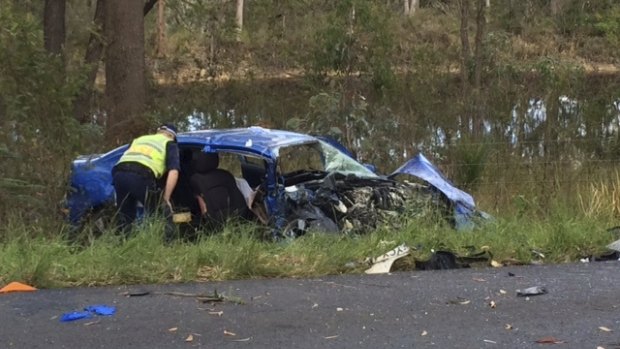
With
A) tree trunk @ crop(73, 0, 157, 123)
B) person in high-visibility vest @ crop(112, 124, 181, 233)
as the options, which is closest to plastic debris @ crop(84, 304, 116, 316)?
person in high-visibility vest @ crop(112, 124, 181, 233)

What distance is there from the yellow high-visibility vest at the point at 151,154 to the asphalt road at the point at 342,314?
2.47m

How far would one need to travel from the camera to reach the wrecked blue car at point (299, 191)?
8.36 m

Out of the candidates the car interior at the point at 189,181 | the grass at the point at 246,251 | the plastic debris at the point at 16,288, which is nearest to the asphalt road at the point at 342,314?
the plastic debris at the point at 16,288

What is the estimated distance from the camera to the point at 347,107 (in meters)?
12.6

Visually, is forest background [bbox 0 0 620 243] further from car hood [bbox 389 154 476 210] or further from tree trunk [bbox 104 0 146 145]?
car hood [bbox 389 154 476 210]

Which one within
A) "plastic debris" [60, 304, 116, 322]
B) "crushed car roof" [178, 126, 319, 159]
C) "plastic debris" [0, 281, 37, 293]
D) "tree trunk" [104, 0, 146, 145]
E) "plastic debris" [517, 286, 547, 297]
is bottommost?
"plastic debris" [0, 281, 37, 293]

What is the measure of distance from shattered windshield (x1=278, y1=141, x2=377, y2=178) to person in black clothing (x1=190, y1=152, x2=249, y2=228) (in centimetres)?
67

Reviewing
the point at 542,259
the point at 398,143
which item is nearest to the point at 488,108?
the point at 398,143

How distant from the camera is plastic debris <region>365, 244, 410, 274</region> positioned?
6891 mm

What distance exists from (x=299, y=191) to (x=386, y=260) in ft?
6.14

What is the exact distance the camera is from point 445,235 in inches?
309

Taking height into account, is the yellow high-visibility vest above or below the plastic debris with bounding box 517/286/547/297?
above

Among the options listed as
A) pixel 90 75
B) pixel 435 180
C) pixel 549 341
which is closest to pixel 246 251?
pixel 549 341

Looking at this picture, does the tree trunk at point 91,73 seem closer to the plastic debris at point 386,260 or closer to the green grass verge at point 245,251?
the green grass verge at point 245,251
